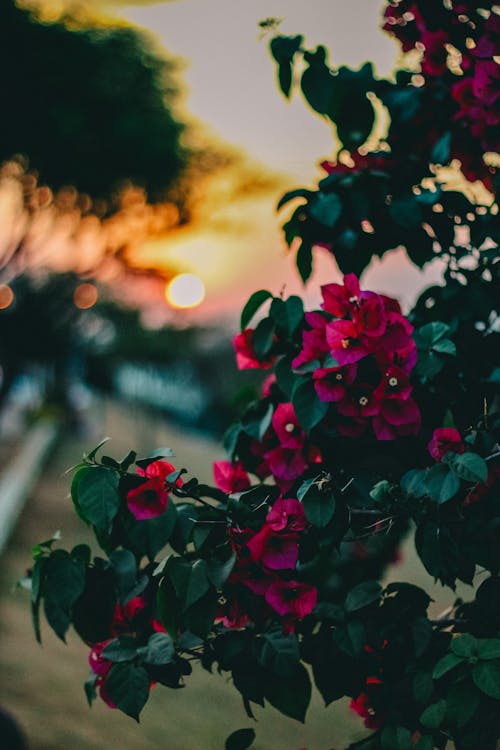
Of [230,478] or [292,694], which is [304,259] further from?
[292,694]

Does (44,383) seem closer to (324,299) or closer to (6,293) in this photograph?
(6,293)

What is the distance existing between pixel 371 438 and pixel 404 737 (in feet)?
1.60

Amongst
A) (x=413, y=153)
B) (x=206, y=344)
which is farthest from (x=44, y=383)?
(x=413, y=153)

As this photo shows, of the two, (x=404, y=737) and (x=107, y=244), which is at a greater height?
(x=107, y=244)

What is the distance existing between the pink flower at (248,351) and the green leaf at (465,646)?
577 millimetres

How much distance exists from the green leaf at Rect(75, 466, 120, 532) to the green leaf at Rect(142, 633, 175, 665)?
247mm

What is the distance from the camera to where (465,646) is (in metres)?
1.12

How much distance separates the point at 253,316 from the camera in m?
1.39

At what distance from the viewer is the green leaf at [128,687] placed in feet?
3.76

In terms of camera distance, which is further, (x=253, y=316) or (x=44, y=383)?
(x=44, y=383)

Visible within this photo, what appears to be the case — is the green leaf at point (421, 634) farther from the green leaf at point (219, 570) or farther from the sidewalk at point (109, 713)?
the sidewalk at point (109, 713)

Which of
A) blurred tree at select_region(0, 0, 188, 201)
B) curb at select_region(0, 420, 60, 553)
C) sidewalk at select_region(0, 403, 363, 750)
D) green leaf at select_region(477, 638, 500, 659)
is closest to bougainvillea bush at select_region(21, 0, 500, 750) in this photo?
green leaf at select_region(477, 638, 500, 659)

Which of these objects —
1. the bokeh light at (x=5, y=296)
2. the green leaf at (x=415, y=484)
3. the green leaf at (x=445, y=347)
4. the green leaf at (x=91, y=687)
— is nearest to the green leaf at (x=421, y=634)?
Answer: the green leaf at (x=415, y=484)

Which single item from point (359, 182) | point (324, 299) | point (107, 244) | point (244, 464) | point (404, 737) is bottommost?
point (404, 737)
